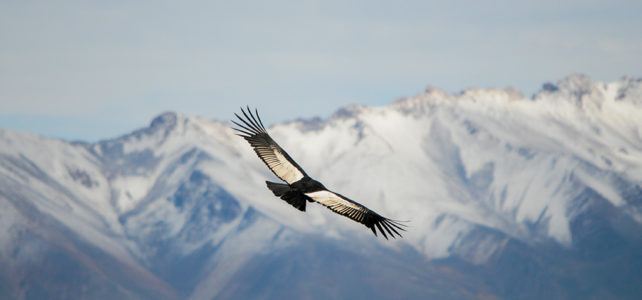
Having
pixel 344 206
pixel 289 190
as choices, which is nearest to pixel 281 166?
pixel 289 190

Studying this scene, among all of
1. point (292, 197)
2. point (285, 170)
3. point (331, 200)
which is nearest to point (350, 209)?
point (331, 200)

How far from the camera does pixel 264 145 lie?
160 feet

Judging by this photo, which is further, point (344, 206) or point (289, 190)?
point (289, 190)

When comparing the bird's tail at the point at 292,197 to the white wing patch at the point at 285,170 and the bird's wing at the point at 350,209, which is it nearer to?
the white wing patch at the point at 285,170

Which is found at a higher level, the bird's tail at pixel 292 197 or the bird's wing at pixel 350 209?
the bird's wing at pixel 350 209

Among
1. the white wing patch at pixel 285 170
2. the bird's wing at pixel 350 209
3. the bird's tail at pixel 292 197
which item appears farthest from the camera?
the white wing patch at pixel 285 170

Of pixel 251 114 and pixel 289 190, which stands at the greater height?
pixel 251 114

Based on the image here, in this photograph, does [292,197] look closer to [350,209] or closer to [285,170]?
[285,170]

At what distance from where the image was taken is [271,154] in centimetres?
4794

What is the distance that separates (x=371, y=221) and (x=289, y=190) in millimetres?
4159

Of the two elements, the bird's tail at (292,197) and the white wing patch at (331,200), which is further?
the bird's tail at (292,197)

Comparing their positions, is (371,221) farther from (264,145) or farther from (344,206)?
(264,145)

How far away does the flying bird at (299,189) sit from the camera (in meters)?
41.9

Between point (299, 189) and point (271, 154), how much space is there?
14.2 feet
